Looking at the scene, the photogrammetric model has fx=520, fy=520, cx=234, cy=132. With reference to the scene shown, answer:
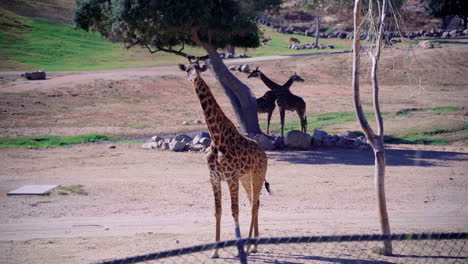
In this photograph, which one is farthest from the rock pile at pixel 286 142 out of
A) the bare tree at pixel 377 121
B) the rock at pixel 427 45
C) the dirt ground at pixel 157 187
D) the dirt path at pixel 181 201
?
the rock at pixel 427 45

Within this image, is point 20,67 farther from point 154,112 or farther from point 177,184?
point 177,184

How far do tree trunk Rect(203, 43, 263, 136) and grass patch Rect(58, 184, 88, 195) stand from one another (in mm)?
8485

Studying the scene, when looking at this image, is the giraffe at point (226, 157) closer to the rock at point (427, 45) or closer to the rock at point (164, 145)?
the rock at point (164, 145)

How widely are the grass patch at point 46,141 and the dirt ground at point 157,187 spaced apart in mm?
986

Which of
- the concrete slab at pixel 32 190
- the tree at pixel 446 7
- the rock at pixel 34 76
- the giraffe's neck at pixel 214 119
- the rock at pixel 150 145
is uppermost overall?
the tree at pixel 446 7

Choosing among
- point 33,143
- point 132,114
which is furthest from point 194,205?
point 132,114

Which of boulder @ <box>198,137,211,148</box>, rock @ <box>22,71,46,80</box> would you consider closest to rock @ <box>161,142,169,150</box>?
boulder @ <box>198,137,211,148</box>

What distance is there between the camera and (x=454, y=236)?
5992 millimetres

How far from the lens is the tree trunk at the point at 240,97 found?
21.2m

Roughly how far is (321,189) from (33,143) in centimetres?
1305

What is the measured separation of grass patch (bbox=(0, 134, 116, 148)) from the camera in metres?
21.3

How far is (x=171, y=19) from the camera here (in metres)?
18.4

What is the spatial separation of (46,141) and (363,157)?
13.2 metres

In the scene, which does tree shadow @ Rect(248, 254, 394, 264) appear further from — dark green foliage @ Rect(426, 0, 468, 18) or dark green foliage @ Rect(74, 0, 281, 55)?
dark green foliage @ Rect(426, 0, 468, 18)
